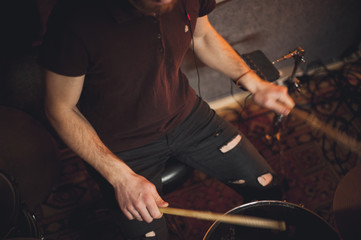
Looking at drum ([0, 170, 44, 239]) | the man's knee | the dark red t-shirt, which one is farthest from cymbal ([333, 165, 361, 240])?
drum ([0, 170, 44, 239])

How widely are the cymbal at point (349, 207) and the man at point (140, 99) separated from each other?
11.4 inches

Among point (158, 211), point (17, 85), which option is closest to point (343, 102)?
point (158, 211)

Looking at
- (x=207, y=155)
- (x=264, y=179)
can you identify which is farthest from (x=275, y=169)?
(x=207, y=155)

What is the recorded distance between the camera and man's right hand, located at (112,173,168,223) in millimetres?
946

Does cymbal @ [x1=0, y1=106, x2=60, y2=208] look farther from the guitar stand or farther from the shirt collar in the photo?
the guitar stand

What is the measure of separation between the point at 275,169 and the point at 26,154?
57.1 inches

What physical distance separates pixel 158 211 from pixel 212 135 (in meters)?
0.48

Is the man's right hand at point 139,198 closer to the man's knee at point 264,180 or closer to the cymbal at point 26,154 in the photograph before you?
the man's knee at point 264,180

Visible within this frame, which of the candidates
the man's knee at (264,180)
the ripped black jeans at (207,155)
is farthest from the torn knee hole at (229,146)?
the man's knee at (264,180)

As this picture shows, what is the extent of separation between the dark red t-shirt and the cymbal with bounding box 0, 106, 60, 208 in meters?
0.46

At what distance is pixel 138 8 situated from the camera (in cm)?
87

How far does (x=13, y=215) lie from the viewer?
108cm

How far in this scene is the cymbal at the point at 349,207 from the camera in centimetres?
98

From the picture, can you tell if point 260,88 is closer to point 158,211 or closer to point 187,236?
point 158,211
